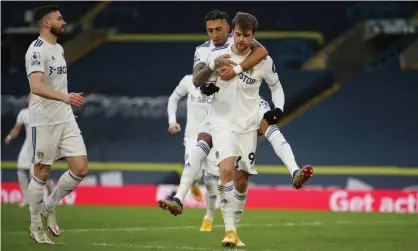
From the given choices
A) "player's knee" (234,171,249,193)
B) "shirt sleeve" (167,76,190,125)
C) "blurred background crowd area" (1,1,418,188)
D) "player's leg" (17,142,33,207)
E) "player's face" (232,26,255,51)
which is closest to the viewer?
"player's face" (232,26,255,51)


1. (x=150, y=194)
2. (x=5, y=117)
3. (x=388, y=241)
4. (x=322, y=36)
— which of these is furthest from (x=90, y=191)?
(x=388, y=241)

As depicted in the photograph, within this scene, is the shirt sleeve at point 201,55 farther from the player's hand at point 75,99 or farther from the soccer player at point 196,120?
the soccer player at point 196,120

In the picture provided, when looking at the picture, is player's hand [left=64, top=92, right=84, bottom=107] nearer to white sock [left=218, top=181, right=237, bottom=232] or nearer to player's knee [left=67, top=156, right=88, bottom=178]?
player's knee [left=67, top=156, right=88, bottom=178]

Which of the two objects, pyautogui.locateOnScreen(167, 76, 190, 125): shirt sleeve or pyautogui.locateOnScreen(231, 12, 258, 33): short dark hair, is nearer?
pyautogui.locateOnScreen(231, 12, 258, 33): short dark hair

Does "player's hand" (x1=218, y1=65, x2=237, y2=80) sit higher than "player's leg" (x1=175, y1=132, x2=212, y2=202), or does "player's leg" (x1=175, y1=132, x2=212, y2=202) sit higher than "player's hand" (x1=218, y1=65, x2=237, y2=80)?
"player's hand" (x1=218, y1=65, x2=237, y2=80)

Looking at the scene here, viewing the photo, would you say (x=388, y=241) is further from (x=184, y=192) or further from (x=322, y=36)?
(x=322, y=36)

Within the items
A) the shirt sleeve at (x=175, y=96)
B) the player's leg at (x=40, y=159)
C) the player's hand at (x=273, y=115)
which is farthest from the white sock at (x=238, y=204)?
the shirt sleeve at (x=175, y=96)

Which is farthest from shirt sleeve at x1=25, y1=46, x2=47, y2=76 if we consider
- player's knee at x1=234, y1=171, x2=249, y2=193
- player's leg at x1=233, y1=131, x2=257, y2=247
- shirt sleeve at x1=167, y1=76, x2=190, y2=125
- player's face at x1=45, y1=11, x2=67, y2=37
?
shirt sleeve at x1=167, y1=76, x2=190, y2=125

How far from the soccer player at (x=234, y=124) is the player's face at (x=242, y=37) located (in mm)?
29

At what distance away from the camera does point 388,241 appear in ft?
39.7

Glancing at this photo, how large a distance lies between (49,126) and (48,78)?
1.77ft

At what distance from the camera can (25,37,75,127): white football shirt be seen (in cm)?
1097

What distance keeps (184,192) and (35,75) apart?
203 cm

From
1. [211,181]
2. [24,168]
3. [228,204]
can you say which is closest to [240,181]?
[228,204]
